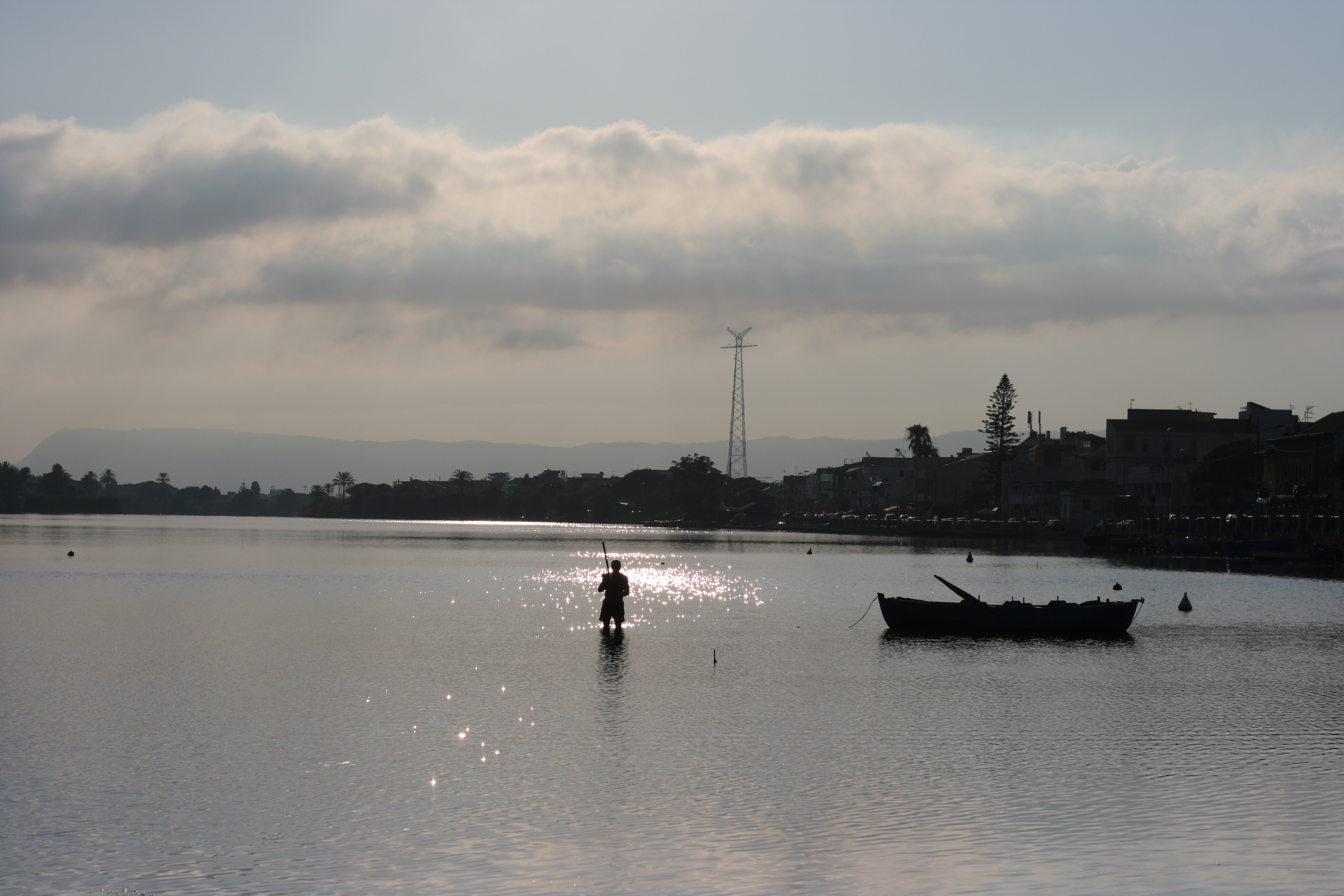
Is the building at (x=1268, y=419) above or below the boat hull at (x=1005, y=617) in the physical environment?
above

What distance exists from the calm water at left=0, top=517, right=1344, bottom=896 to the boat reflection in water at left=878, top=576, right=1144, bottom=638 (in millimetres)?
1054

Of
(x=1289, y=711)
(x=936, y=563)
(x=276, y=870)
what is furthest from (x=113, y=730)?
(x=936, y=563)

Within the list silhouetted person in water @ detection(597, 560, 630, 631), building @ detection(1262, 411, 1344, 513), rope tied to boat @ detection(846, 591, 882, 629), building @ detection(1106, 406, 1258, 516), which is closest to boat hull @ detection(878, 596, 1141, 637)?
rope tied to boat @ detection(846, 591, 882, 629)

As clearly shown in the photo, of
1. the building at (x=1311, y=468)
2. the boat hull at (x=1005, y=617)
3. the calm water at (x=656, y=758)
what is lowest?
the calm water at (x=656, y=758)

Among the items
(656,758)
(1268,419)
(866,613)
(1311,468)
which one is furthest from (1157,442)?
(656,758)

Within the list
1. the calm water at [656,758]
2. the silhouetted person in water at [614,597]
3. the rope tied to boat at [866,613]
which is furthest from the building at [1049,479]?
the silhouetted person in water at [614,597]

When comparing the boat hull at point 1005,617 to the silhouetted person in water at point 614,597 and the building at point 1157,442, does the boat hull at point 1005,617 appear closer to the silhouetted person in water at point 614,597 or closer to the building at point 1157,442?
the silhouetted person in water at point 614,597

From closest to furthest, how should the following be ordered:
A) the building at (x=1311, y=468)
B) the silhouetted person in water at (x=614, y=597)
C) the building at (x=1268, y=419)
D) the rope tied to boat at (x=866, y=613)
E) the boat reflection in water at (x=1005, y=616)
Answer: the silhouetted person in water at (x=614, y=597) → the boat reflection in water at (x=1005, y=616) → the rope tied to boat at (x=866, y=613) → the building at (x=1311, y=468) → the building at (x=1268, y=419)

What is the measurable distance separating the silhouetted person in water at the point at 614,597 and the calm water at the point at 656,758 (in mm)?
1070

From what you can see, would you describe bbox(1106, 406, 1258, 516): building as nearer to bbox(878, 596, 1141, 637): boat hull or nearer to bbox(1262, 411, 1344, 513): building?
bbox(1262, 411, 1344, 513): building

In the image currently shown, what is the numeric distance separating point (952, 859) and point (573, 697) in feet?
47.6

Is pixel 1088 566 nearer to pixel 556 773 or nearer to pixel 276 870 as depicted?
pixel 556 773

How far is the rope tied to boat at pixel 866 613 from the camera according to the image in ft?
148

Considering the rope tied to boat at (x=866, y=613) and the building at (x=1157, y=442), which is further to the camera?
the building at (x=1157, y=442)
